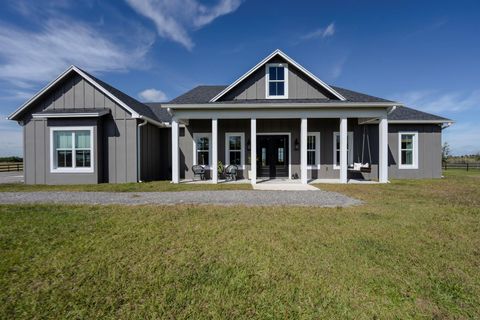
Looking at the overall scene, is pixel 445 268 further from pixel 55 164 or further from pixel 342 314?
pixel 55 164

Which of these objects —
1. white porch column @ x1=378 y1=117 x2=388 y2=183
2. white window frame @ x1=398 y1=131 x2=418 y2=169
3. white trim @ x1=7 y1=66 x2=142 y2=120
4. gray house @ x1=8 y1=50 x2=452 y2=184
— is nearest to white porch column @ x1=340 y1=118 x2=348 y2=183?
gray house @ x1=8 y1=50 x2=452 y2=184

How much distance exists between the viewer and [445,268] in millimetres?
3145

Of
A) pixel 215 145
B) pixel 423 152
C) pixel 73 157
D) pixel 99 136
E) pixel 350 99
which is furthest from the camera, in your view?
pixel 423 152

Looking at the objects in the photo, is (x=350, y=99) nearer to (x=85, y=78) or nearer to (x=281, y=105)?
(x=281, y=105)

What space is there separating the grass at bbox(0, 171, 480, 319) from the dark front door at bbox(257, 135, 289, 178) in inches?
323

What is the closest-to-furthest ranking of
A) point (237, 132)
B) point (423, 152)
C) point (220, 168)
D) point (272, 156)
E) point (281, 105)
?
point (281, 105) < point (220, 168) < point (237, 132) < point (272, 156) < point (423, 152)

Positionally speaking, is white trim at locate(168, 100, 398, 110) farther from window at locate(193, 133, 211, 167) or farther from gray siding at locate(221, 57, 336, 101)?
window at locate(193, 133, 211, 167)

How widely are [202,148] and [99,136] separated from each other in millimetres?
5221

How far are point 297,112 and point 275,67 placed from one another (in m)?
3.06

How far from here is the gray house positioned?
1157 centimetres

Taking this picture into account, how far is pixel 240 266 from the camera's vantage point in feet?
10.4

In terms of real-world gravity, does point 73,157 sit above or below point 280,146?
below

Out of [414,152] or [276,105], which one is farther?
[414,152]

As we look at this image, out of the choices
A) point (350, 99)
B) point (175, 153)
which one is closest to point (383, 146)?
point (350, 99)
